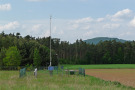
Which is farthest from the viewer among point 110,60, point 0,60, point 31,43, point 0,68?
point 110,60

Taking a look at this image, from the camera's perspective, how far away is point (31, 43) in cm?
7769

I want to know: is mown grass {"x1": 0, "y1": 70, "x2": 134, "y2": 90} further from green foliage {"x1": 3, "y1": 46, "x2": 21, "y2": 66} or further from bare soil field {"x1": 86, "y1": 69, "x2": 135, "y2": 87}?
green foliage {"x1": 3, "y1": 46, "x2": 21, "y2": 66}

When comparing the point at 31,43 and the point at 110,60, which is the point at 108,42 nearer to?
the point at 110,60

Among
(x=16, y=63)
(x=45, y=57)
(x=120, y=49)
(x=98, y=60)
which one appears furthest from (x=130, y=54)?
(x=16, y=63)

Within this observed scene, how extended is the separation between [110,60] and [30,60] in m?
60.3

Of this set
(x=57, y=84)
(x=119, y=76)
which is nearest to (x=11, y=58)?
(x=119, y=76)

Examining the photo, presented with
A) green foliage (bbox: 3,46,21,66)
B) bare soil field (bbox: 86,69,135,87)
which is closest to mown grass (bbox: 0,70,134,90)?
bare soil field (bbox: 86,69,135,87)

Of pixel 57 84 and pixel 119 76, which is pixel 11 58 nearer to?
pixel 119 76

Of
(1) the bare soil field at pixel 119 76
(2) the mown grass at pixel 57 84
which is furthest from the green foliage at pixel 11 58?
(2) the mown grass at pixel 57 84

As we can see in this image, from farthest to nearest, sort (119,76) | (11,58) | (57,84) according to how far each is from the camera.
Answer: (11,58) → (119,76) → (57,84)

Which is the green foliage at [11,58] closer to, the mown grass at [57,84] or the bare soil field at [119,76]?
the bare soil field at [119,76]

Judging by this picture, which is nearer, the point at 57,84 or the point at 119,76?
the point at 57,84

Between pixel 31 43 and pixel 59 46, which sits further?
pixel 59 46

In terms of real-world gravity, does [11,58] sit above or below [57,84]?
above
